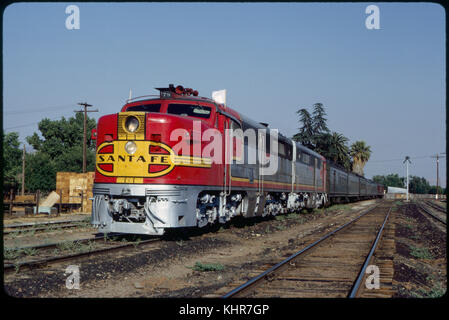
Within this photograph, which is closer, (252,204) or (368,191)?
(252,204)

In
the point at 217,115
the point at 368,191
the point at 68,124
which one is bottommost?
the point at 368,191

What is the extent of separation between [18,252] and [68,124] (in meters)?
73.1

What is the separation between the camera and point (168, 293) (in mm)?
6414

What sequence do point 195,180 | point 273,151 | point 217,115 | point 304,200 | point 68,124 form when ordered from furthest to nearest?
point 68,124 → point 304,200 → point 273,151 → point 217,115 → point 195,180

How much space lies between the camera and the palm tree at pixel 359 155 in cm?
8229

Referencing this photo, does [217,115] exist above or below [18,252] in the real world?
above

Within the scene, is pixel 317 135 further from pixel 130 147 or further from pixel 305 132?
pixel 130 147

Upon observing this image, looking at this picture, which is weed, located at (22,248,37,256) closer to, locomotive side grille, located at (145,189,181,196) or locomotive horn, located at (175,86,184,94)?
locomotive side grille, located at (145,189,181,196)

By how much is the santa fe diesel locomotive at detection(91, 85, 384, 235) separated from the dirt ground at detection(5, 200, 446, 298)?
0.80 metres

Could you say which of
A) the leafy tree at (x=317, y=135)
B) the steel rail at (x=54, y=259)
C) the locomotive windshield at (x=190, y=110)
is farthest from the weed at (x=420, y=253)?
the leafy tree at (x=317, y=135)

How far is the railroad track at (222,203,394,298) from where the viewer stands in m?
6.29

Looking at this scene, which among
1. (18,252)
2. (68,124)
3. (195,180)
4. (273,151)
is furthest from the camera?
(68,124)
